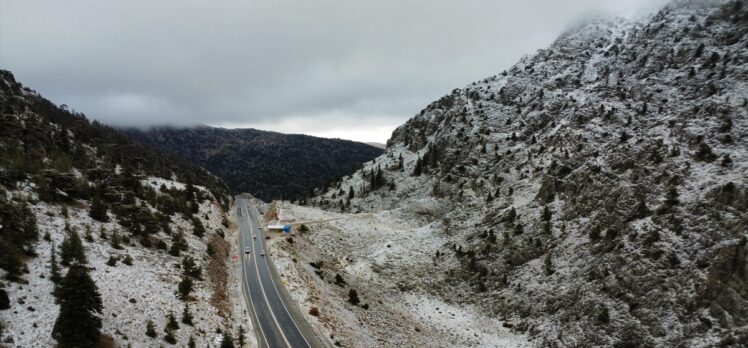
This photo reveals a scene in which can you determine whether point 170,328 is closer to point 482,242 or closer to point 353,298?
point 353,298

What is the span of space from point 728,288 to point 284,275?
4357 cm

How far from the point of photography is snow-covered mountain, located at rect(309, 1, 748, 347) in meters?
32.3

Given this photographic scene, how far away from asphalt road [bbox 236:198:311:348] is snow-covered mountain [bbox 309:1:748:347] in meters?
14.6

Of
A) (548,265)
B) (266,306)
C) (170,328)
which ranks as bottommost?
(266,306)

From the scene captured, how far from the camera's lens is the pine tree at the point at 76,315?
19234 mm

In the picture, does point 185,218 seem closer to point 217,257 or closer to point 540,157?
point 217,257

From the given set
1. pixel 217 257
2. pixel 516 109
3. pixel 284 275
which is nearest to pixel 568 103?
pixel 516 109

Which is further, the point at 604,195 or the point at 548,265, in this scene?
the point at 604,195

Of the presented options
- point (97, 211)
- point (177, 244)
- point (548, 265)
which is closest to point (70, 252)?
point (97, 211)

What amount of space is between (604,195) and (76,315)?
55.5m

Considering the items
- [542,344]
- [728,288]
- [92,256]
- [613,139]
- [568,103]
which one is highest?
[568,103]

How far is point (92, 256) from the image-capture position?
98.7ft

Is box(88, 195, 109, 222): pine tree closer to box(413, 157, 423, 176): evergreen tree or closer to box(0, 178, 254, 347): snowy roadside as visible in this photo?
box(0, 178, 254, 347): snowy roadside

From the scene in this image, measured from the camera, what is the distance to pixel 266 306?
119 ft
